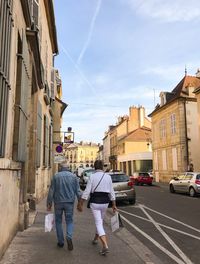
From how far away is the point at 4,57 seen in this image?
5.61m

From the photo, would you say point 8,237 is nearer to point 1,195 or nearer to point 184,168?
point 1,195

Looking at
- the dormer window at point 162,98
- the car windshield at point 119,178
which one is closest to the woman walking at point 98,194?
the car windshield at point 119,178

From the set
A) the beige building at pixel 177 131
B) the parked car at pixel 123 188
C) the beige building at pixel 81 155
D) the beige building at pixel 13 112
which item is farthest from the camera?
the beige building at pixel 81 155

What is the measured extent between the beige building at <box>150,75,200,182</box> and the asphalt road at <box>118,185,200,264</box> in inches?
796

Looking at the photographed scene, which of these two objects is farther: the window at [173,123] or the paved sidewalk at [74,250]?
the window at [173,123]

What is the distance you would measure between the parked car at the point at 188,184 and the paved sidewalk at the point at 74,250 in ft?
43.8

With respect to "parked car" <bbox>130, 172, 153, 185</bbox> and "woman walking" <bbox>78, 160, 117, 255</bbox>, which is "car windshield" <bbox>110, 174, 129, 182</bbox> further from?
"parked car" <bbox>130, 172, 153, 185</bbox>

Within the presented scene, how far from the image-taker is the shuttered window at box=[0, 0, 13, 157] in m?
5.45

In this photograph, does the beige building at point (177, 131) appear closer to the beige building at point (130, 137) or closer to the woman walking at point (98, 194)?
the beige building at point (130, 137)

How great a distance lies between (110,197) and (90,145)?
14240 centimetres

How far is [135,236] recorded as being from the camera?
8758mm

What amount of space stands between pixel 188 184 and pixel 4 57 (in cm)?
1832

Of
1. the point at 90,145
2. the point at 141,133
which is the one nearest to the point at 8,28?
the point at 141,133

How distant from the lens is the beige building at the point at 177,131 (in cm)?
3441
